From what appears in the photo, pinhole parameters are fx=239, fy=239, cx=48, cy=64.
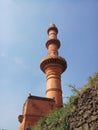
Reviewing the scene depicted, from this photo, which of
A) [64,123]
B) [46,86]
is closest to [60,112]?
[64,123]

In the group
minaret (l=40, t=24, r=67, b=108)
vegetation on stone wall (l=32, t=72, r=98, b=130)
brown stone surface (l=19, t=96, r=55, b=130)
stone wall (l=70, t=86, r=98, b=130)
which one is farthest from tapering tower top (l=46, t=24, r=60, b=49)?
stone wall (l=70, t=86, r=98, b=130)

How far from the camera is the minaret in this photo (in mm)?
16209

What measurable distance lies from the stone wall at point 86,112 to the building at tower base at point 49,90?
6.46m

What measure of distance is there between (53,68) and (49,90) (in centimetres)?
184

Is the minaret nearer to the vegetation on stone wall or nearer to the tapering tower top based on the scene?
the tapering tower top

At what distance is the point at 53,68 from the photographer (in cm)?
1750

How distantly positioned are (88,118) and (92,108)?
262 mm

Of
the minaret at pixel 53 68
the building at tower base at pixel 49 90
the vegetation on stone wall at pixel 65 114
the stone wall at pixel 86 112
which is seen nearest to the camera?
the stone wall at pixel 86 112

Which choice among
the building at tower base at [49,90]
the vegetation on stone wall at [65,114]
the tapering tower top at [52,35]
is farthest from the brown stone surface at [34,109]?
the tapering tower top at [52,35]

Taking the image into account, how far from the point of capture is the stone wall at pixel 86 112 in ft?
18.0

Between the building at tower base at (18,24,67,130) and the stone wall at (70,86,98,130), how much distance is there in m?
6.46

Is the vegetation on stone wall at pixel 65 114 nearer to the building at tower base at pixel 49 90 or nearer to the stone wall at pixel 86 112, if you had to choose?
the stone wall at pixel 86 112

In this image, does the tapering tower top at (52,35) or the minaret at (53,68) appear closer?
the minaret at (53,68)

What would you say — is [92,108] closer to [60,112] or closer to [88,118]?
[88,118]
